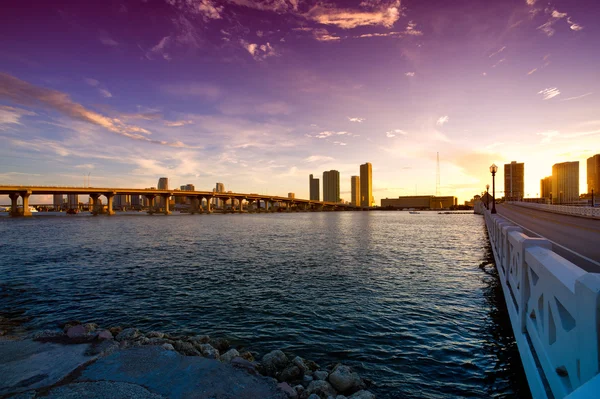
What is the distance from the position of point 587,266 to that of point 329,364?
922 cm

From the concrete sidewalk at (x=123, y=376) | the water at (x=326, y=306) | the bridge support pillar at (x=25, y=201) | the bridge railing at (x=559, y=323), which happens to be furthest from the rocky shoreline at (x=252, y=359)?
the bridge support pillar at (x=25, y=201)

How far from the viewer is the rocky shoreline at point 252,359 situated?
8.23 meters

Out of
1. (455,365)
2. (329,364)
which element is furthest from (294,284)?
(455,365)

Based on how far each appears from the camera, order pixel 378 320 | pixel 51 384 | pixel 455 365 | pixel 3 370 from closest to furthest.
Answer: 1. pixel 51 384
2. pixel 3 370
3. pixel 455 365
4. pixel 378 320

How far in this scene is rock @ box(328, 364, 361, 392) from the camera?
27.8 feet

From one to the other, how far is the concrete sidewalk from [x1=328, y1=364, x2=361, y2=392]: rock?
1588 millimetres

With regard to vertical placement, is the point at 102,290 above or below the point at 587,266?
below

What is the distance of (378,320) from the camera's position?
45.6 ft

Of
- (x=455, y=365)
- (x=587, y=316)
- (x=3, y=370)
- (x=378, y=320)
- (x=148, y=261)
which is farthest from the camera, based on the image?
(x=148, y=261)

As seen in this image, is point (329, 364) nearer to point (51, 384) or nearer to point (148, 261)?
point (51, 384)

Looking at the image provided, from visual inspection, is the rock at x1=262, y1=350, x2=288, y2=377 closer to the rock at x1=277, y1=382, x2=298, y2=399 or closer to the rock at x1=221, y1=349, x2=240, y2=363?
the rock at x1=277, y1=382, x2=298, y2=399

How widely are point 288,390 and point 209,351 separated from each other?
3502 millimetres

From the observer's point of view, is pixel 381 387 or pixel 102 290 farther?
pixel 102 290

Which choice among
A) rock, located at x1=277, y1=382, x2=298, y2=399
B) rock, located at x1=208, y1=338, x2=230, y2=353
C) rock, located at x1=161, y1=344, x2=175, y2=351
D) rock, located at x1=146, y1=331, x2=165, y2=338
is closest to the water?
rock, located at x1=208, y1=338, x2=230, y2=353
